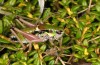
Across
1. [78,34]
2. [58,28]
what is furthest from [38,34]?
[78,34]

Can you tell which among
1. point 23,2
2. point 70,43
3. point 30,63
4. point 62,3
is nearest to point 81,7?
point 62,3

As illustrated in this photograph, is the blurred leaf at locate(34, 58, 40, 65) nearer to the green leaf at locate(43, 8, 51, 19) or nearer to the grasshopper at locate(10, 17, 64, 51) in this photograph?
the grasshopper at locate(10, 17, 64, 51)

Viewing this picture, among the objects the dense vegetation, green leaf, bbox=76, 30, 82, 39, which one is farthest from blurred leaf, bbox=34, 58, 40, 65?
green leaf, bbox=76, 30, 82, 39

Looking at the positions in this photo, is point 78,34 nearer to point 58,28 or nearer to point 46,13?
point 58,28

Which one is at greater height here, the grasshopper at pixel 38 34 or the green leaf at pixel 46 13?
the green leaf at pixel 46 13

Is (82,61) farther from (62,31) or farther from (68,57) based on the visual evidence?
(62,31)

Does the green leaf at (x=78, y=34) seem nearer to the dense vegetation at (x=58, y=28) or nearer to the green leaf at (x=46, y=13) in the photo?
the dense vegetation at (x=58, y=28)

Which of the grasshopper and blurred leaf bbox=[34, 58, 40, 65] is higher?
the grasshopper

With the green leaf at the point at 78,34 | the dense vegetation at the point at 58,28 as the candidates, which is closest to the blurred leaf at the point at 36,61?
the dense vegetation at the point at 58,28
